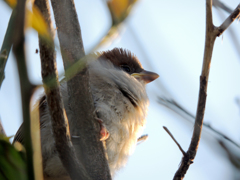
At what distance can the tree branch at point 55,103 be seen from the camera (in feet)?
5.77

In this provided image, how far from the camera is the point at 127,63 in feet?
16.7

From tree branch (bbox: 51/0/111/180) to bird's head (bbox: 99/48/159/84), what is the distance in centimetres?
229

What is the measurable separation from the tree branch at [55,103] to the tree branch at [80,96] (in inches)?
14.1

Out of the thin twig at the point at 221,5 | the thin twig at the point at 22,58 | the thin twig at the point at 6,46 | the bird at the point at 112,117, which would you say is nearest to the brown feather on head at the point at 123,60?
the bird at the point at 112,117

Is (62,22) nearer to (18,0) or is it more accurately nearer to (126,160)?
(18,0)

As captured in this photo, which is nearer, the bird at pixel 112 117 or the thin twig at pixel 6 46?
the thin twig at pixel 6 46

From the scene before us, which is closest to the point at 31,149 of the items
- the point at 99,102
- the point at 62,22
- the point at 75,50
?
the point at 75,50

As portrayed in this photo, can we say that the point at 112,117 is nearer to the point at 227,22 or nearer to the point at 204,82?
the point at 204,82

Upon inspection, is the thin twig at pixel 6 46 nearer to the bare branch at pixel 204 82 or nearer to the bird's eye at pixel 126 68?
the bare branch at pixel 204 82

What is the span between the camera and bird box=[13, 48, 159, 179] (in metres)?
3.23

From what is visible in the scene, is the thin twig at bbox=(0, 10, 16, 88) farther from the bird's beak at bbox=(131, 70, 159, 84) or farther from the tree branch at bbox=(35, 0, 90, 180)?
the bird's beak at bbox=(131, 70, 159, 84)

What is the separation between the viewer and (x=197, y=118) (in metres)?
2.57

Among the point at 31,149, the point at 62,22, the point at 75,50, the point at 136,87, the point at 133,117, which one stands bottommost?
the point at 133,117

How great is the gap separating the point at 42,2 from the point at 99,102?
5.61 ft
